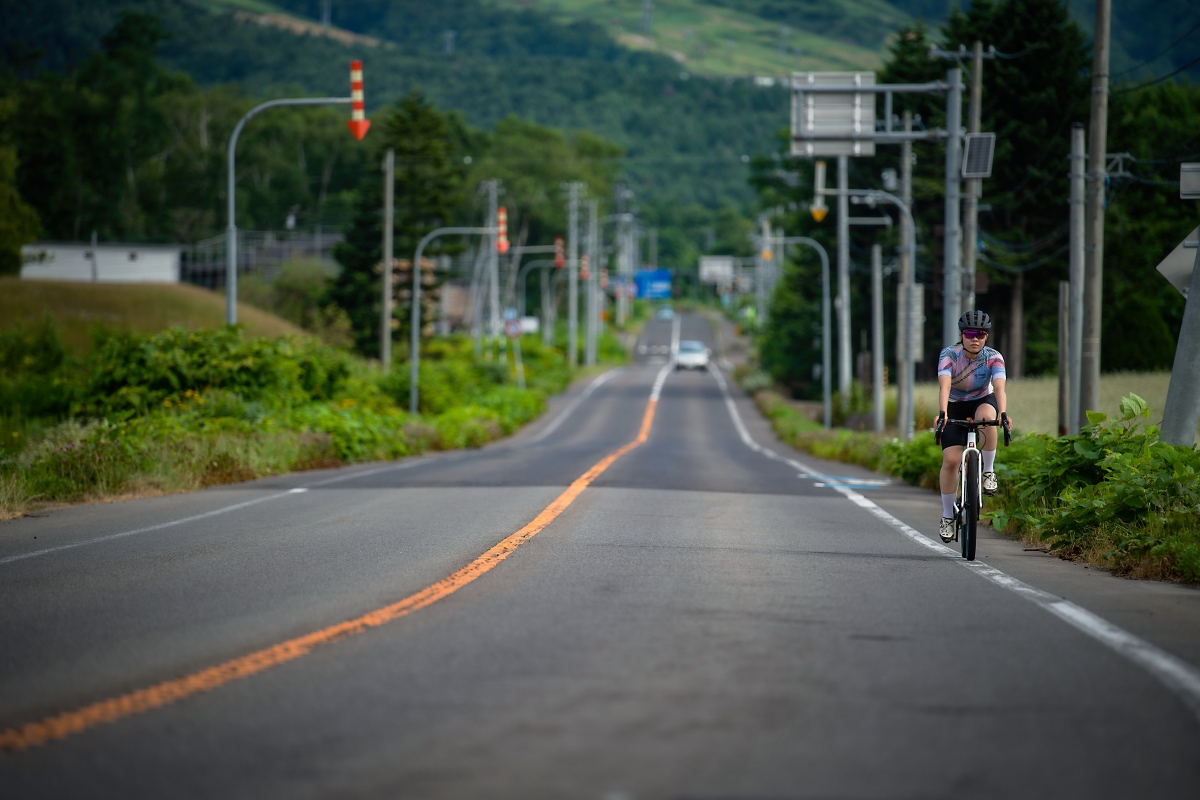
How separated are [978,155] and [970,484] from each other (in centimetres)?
1751

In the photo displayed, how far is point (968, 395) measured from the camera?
1176 cm

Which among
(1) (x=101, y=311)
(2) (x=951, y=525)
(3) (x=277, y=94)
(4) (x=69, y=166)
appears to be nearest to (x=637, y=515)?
(2) (x=951, y=525)

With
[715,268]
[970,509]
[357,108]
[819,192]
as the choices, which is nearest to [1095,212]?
[819,192]

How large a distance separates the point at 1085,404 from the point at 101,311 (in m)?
47.2

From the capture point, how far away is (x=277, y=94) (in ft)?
424

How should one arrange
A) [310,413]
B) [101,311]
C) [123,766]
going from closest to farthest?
[123,766]
[310,413]
[101,311]

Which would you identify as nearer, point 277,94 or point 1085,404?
point 1085,404

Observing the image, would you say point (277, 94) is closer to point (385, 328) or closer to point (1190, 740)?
point (385, 328)

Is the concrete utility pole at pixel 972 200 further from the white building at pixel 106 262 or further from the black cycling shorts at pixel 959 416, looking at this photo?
the white building at pixel 106 262

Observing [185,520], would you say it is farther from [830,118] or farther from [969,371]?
[830,118]

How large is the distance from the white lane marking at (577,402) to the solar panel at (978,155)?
21.1 meters

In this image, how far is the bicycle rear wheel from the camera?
11227mm

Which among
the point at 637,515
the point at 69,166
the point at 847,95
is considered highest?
the point at 69,166

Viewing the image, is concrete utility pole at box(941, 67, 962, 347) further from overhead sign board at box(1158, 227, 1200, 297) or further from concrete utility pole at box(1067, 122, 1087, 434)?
overhead sign board at box(1158, 227, 1200, 297)
